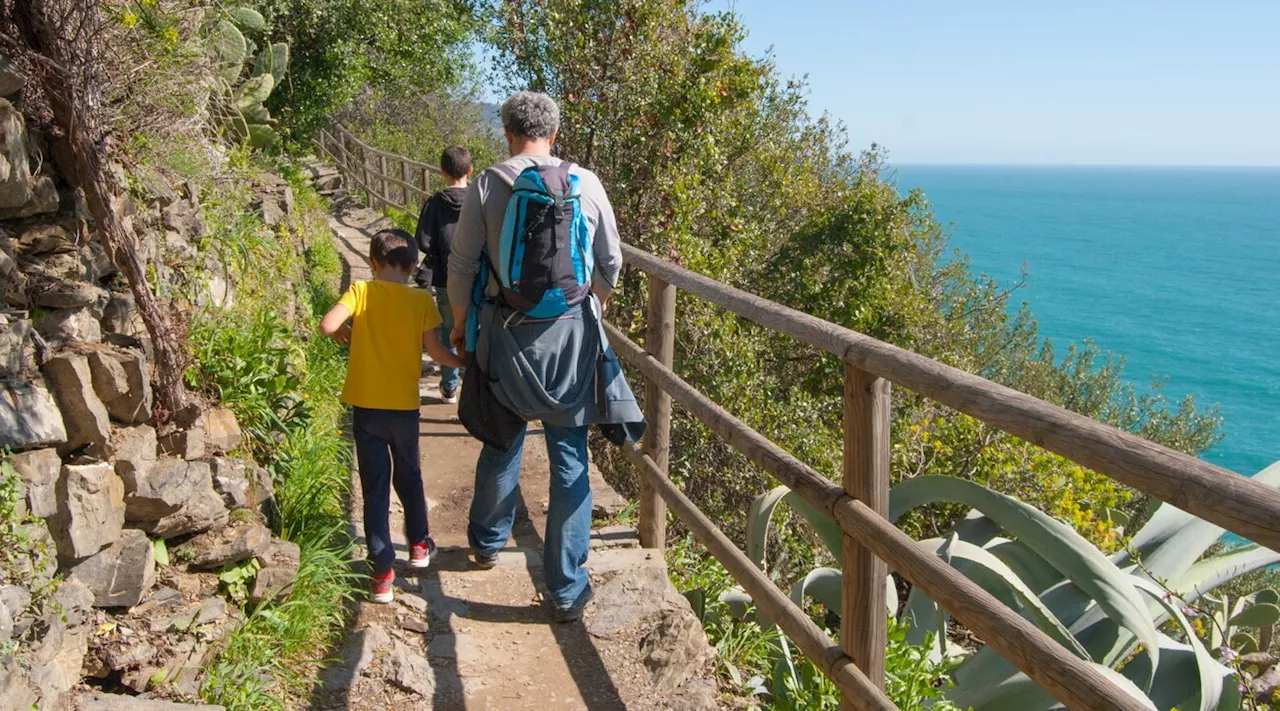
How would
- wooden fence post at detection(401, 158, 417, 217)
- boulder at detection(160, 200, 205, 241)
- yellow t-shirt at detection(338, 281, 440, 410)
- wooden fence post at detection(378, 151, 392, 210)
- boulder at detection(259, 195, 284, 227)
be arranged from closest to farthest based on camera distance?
yellow t-shirt at detection(338, 281, 440, 410) < boulder at detection(160, 200, 205, 241) < boulder at detection(259, 195, 284, 227) < wooden fence post at detection(401, 158, 417, 217) < wooden fence post at detection(378, 151, 392, 210)

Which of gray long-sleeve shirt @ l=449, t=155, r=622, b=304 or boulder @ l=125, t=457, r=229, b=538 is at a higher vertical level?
gray long-sleeve shirt @ l=449, t=155, r=622, b=304

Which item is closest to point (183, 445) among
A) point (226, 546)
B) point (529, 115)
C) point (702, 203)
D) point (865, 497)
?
point (226, 546)

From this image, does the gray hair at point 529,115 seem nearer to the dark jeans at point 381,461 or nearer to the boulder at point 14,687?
the dark jeans at point 381,461

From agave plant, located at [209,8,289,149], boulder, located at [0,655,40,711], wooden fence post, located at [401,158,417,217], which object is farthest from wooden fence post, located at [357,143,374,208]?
boulder, located at [0,655,40,711]

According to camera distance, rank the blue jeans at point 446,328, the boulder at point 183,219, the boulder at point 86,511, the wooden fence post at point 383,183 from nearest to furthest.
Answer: the boulder at point 86,511
the boulder at point 183,219
the blue jeans at point 446,328
the wooden fence post at point 383,183

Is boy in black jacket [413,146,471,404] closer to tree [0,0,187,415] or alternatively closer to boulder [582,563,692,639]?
tree [0,0,187,415]

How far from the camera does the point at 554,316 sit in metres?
3.44

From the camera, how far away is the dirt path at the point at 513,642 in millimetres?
3293

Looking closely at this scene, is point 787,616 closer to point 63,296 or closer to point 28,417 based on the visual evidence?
point 28,417

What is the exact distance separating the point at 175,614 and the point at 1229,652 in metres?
3.06

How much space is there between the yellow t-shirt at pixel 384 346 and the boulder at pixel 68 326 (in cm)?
84

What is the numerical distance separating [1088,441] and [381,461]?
8.77ft

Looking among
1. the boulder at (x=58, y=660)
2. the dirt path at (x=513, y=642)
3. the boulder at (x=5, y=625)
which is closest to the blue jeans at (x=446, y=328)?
the dirt path at (x=513, y=642)

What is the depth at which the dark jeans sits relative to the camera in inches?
148
